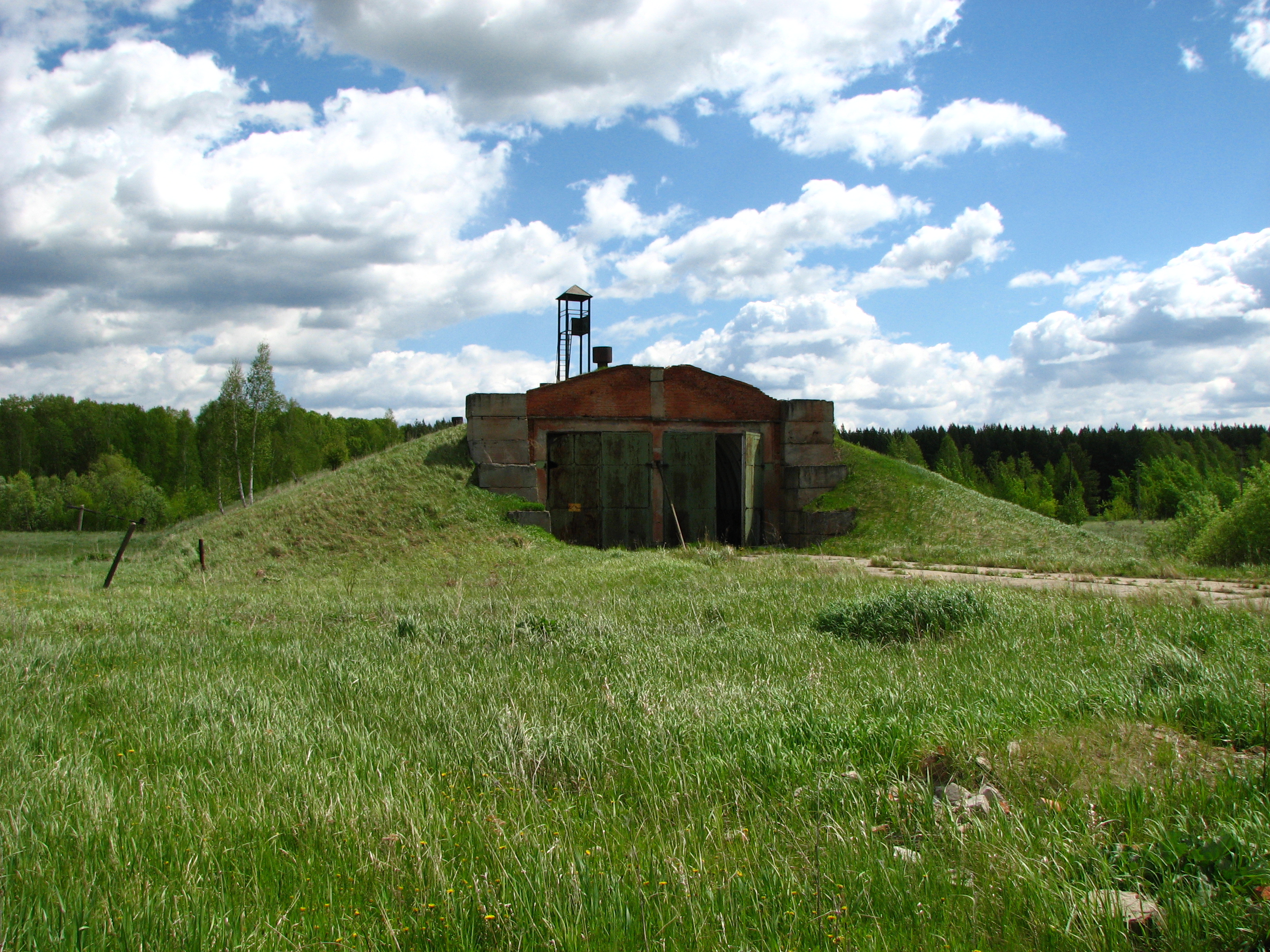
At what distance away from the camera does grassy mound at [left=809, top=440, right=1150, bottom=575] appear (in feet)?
56.3

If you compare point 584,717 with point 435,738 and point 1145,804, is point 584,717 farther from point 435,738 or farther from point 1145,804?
point 1145,804

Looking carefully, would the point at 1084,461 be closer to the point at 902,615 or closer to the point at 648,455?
→ the point at 648,455

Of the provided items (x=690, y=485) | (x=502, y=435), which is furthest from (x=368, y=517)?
(x=690, y=485)

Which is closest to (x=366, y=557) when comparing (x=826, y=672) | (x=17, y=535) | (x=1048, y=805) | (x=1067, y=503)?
(x=826, y=672)

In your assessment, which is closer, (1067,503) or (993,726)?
(993,726)

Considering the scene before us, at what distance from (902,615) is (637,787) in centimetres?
468

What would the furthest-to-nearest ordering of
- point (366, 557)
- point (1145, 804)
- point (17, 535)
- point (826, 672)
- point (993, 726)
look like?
point (17, 535) < point (366, 557) < point (826, 672) < point (993, 726) < point (1145, 804)

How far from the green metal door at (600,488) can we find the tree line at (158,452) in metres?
14.9

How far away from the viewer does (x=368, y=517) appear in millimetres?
18969

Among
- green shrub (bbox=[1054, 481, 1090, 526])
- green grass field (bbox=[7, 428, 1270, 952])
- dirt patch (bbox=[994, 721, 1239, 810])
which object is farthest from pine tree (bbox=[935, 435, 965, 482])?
dirt patch (bbox=[994, 721, 1239, 810])

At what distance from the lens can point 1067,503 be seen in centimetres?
6781

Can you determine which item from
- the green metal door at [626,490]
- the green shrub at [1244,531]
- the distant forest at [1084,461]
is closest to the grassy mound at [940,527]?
the green shrub at [1244,531]

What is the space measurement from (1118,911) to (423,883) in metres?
2.16

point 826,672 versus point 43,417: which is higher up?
point 43,417
